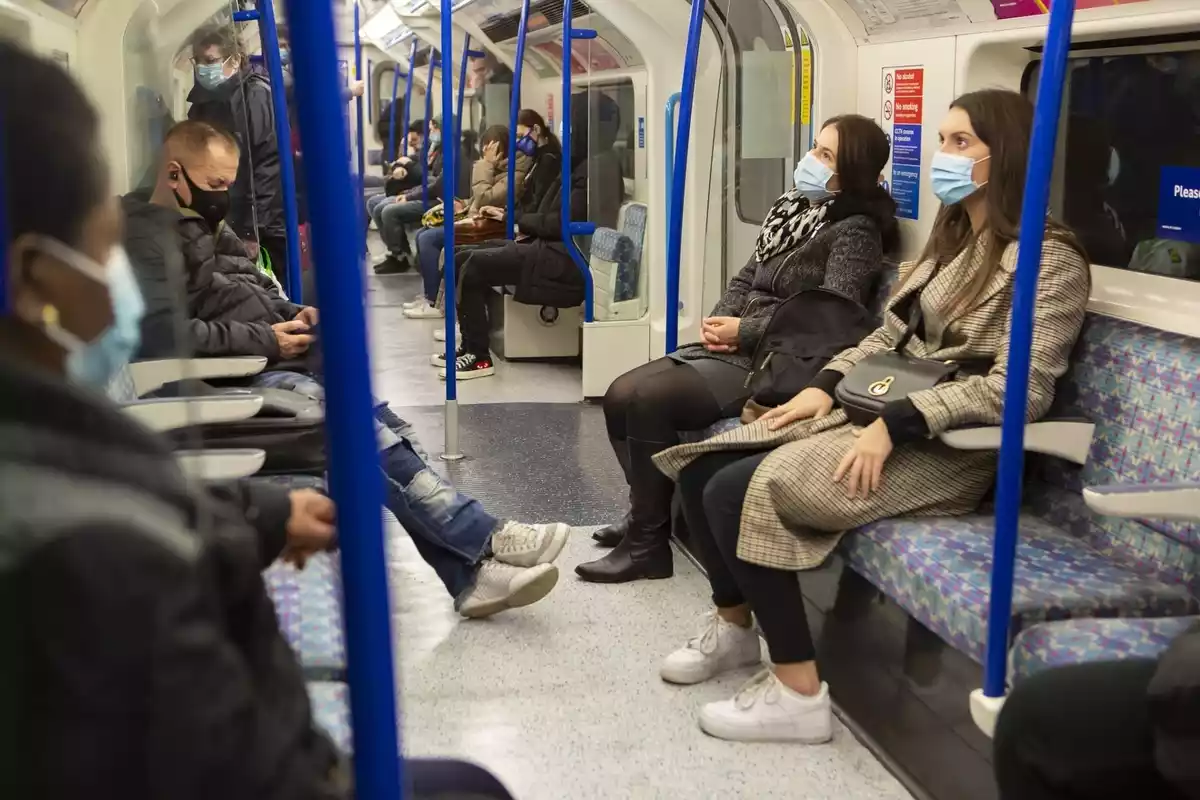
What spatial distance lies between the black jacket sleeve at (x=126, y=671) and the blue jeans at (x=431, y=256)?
8.32 m

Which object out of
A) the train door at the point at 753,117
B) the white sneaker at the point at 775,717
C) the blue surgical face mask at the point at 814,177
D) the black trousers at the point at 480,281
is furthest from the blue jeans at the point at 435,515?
the black trousers at the point at 480,281

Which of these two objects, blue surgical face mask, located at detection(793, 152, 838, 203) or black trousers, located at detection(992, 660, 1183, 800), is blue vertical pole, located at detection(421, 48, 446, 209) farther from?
black trousers, located at detection(992, 660, 1183, 800)

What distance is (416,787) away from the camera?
1.16 m

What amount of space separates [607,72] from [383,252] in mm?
7378

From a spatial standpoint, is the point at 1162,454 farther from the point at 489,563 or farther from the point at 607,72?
the point at 607,72

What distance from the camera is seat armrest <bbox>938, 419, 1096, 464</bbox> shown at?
2613 millimetres

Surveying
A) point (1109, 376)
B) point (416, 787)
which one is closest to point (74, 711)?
point (416, 787)

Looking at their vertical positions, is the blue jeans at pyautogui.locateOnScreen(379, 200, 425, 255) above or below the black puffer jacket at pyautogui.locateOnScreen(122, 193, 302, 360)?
below

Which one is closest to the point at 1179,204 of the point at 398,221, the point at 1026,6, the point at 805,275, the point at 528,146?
the point at 1026,6

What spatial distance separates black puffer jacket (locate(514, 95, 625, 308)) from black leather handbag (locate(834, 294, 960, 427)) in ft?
11.9

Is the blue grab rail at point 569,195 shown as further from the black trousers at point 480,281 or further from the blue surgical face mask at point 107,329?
the blue surgical face mask at point 107,329

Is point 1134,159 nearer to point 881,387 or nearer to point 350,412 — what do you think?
point 881,387

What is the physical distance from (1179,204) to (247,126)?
2385 mm

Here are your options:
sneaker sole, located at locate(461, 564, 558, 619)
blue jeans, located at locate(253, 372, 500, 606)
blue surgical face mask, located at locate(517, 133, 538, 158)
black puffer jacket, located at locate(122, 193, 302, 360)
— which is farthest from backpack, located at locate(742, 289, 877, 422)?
blue surgical face mask, located at locate(517, 133, 538, 158)
